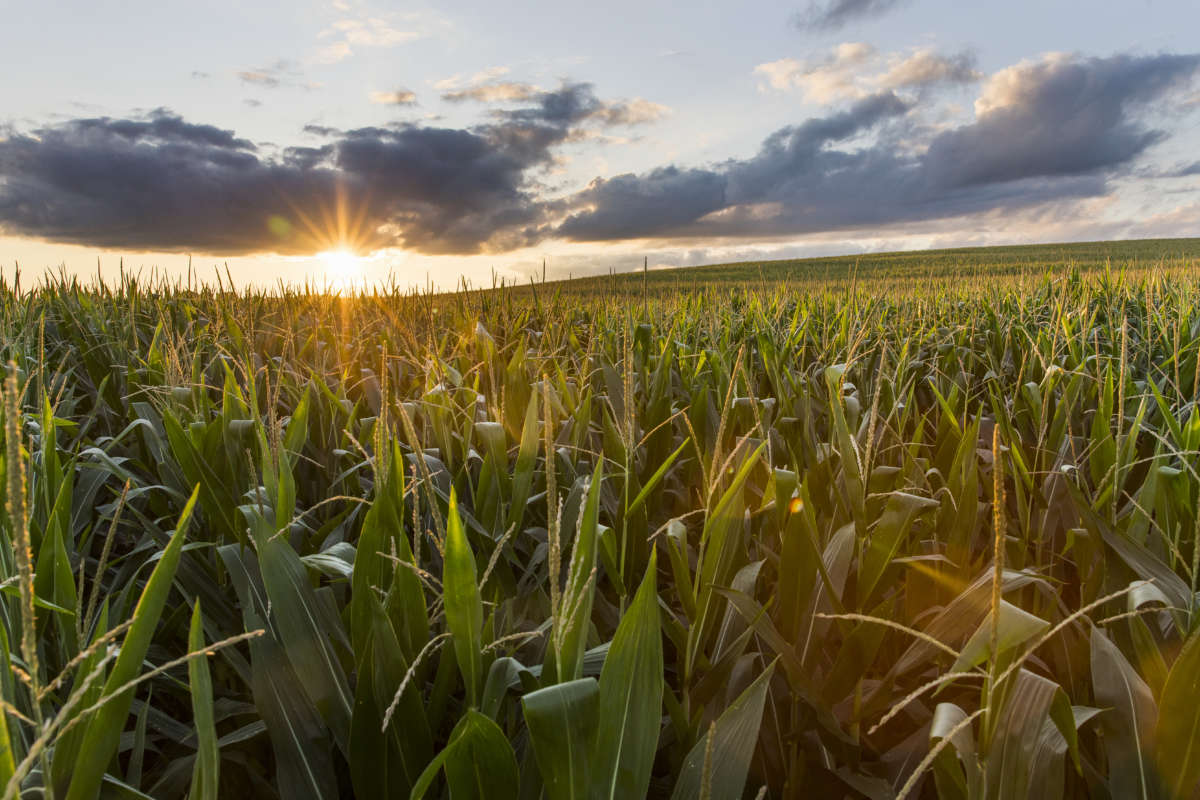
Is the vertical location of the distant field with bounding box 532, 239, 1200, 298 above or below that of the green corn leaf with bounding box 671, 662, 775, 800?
above

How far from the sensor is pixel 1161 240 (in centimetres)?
4806

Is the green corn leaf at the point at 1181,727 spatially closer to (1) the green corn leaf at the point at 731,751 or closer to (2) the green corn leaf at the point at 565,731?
(1) the green corn leaf at the point at 731,751

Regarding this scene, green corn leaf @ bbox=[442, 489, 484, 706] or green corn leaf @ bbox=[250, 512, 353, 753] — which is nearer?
green corn leaf @ bbox=[442, 489, 484, 706]

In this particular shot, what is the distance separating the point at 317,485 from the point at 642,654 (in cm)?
199

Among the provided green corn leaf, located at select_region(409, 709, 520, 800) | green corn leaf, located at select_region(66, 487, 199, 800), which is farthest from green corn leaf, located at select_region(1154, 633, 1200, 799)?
green corn leaf, located at select_region(66, 487, 199, 800)

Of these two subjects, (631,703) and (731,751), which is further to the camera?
(731,751)

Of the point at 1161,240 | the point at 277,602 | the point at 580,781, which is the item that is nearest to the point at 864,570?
the point at 580,781

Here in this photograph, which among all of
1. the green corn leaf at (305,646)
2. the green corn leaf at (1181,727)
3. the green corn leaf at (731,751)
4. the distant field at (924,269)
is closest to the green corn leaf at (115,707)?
the green corn leaf at (305,646)

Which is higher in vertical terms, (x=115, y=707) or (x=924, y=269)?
(x=924, y=269)

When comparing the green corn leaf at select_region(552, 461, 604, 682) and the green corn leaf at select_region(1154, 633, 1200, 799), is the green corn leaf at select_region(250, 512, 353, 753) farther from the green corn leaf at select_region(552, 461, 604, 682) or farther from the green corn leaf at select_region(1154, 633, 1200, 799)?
the green corn leaf at select_region(1154, 633, 1200, 799)

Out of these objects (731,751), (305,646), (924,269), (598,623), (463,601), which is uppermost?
(924,269)

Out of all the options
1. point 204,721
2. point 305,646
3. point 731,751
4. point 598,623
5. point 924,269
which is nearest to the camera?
point 204,721

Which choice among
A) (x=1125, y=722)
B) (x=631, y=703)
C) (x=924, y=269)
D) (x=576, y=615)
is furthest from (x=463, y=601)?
(x=924, y=269)

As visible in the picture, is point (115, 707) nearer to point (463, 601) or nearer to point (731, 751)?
point (463, 601)
